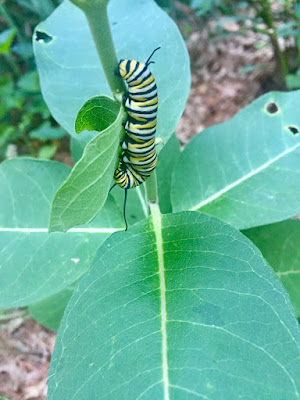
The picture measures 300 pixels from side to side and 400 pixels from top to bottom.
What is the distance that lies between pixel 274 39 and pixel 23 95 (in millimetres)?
1943

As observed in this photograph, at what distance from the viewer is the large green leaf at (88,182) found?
1.82 feet

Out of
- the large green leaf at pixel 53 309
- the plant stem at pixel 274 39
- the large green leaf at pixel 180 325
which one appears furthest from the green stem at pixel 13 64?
the large green leaf at pixel 180 325

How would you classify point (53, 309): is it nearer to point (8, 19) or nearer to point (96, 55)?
point (96, 55)

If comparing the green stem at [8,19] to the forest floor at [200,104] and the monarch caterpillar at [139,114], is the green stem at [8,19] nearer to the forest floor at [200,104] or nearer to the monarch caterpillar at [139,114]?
the forest floor at [200,104]

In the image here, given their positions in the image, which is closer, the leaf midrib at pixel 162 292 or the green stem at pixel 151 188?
the leaf midrib at pixel 162 292

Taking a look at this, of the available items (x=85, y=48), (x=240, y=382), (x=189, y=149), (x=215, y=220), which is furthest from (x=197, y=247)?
(x=85, y=48)

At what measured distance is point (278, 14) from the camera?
3.01 metres

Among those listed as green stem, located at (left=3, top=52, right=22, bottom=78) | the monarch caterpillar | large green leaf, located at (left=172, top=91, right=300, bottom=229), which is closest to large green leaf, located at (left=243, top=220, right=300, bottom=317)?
large green leaf, located at (left=172, top=91, right=300, bottom=229)

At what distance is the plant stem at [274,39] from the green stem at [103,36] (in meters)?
2.39

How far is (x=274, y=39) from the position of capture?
9.24 feet

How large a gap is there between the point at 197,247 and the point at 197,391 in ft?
1.00

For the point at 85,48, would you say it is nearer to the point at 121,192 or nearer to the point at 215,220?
the point at 121,192

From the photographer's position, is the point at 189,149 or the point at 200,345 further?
the point at 189,149

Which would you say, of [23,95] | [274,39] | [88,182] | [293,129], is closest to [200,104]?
[274,39]
